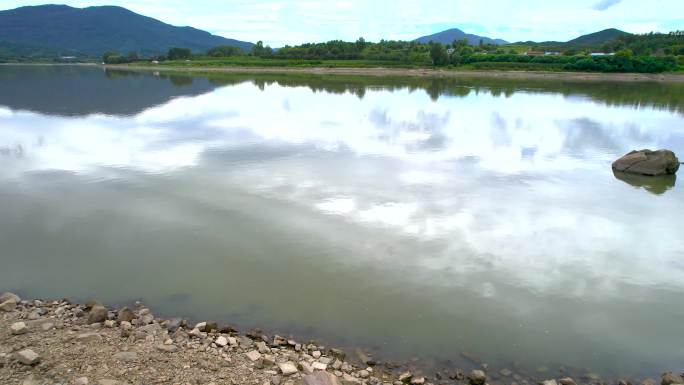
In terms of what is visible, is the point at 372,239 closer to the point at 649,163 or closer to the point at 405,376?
the point at 405,376

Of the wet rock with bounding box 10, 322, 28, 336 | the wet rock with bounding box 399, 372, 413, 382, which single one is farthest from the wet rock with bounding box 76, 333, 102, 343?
the wet rock with bounding box 399, 372, 413, 382

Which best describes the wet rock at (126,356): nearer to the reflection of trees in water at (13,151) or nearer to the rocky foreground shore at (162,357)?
the rocky foreground shore at (162,357)

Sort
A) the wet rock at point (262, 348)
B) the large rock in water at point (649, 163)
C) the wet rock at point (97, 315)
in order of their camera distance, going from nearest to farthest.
Result: the wet rock at point (262, 348) → the wet rock at point (97, 315) → the large rock in water at point (649, 163)

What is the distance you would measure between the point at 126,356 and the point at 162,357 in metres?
0.58

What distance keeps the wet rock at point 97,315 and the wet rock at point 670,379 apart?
1059cm

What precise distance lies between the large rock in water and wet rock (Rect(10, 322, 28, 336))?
2539 centimetres

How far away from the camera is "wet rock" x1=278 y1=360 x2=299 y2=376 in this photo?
728 centimetres

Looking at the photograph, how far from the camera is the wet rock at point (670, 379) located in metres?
7.70

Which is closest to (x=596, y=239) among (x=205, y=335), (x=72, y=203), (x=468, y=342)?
(x=468, y=342)

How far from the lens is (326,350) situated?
833 centimetres

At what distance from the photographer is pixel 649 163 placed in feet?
73.9

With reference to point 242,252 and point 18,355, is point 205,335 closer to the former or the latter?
point 18,355

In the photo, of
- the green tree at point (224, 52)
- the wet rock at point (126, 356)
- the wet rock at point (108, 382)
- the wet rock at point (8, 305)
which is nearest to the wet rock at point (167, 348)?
the wet rock at point (126, 356)

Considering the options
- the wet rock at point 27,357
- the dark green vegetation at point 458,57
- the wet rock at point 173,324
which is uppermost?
the dark green vegetation at point 458,57
